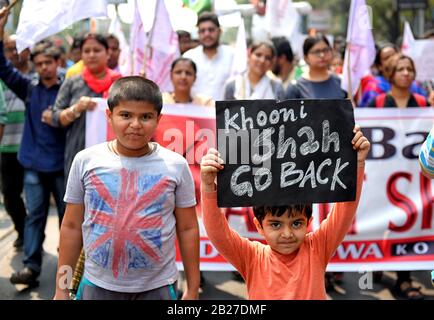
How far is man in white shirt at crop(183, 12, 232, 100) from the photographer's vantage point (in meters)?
7.33

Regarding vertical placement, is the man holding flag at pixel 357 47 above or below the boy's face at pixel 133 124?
above

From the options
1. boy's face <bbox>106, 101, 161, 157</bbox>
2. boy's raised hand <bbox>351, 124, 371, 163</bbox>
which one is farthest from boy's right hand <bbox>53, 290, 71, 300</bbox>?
boy's raised hand <bbox>351, 124, 371, 163</bbox>

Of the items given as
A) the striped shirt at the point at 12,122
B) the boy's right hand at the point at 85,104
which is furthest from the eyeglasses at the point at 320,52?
the striped shirt at the point at 12,122

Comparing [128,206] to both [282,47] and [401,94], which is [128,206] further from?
[282,47]

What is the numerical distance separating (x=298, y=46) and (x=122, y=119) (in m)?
9.56

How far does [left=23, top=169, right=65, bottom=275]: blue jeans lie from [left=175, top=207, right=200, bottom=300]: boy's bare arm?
2596mm

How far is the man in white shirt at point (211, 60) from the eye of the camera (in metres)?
7.33

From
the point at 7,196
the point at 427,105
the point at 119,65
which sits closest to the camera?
the point at 427,105

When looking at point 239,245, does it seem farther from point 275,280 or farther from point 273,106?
point 273,106

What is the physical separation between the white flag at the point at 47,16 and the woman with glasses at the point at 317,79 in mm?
2021

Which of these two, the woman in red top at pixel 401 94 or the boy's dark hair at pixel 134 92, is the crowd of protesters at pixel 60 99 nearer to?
the woman in red top at pixel 401 94

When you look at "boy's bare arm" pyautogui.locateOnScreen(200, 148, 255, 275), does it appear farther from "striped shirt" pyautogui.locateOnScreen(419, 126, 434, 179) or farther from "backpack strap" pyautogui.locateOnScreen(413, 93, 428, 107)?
"backpack strap" pyautogui.locateOnScreen(413, 93, 428, 107)

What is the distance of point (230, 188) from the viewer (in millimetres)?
2865
